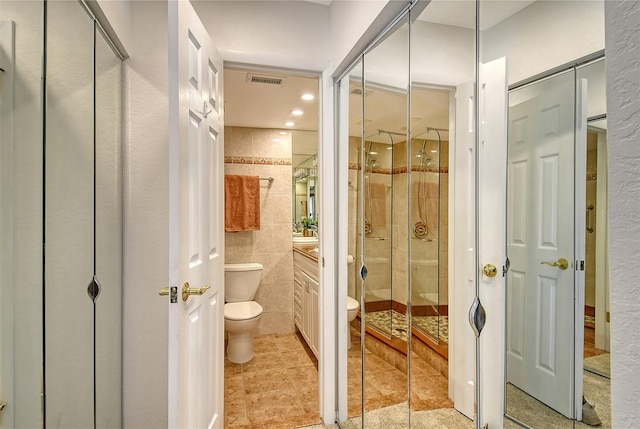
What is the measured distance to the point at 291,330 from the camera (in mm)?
3816

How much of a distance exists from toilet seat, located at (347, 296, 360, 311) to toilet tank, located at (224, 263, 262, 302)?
1.73 metres

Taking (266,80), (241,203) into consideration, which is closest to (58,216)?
(266,80)

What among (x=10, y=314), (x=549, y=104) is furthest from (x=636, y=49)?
(x=10, y=314)

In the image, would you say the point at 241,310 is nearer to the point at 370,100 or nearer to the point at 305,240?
the point at 305,240

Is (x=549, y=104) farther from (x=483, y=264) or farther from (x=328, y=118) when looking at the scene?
(x=328, y=118)

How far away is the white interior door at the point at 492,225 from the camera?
0.87 metres

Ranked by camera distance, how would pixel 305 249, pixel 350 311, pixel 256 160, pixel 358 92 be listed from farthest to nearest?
pixel 256 160, pixel 305 249, pixel 350 311, pixel 358 92

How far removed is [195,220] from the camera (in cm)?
146

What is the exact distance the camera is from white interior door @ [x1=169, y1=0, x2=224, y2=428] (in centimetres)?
123

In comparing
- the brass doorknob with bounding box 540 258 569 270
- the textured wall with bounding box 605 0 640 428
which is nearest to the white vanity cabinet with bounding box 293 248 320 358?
the brass doorknob with bounding box 540 258 569 270

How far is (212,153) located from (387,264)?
1.05 metres

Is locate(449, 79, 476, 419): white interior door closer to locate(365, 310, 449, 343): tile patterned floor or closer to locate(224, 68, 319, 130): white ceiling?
locate(365, 310, 449, 343): tile patterned floor

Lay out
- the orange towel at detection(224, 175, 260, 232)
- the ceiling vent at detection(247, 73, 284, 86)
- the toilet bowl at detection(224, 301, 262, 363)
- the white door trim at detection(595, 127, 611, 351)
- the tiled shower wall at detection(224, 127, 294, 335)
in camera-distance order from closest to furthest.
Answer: the white door trim at detection(595, 127, 611, 351) < the ceiling vent at detection(247, 73, 284, 86) < the toilet bowl at detection(224, 301, 262, 363) < the orange towel at detection(224, 175, 260, 232) < the tiled shower wall at detection(224, 127, 294, 335)

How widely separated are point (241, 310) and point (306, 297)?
0.62 meters
